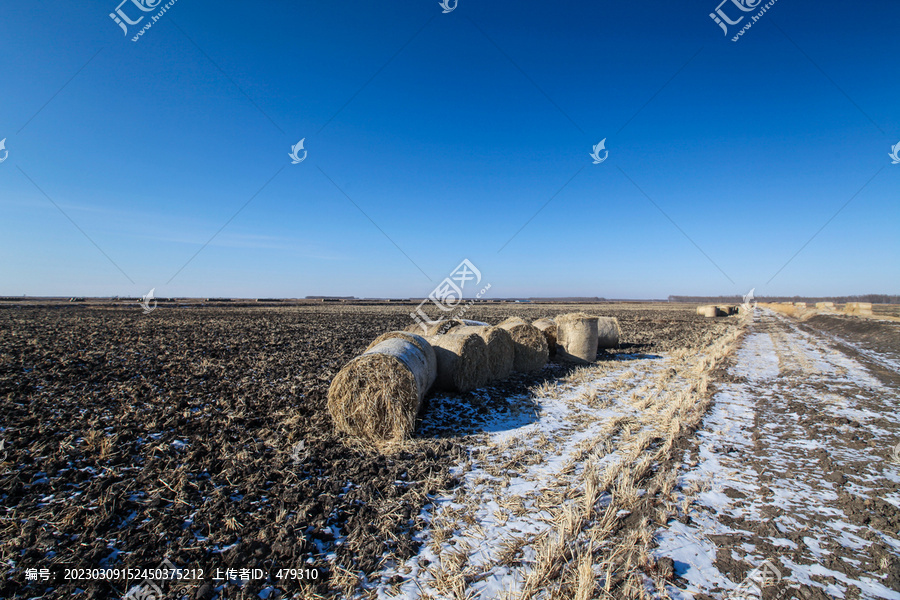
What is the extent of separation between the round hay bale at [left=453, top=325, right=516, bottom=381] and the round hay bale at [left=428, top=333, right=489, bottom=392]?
0.56 m

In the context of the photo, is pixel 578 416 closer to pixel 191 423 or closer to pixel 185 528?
pixel 185 528

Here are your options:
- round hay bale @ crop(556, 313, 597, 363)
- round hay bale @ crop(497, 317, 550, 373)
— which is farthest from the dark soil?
round hay bale @ crop(556, 313, 597, 363)

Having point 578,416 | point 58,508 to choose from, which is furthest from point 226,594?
point 578,416

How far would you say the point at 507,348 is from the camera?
1004 cm

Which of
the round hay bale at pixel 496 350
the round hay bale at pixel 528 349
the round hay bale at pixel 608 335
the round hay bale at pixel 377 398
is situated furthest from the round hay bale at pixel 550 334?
the round hay bale at pixel 377 398

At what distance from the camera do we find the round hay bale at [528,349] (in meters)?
11.0

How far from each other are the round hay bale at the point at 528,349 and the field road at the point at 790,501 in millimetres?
4226

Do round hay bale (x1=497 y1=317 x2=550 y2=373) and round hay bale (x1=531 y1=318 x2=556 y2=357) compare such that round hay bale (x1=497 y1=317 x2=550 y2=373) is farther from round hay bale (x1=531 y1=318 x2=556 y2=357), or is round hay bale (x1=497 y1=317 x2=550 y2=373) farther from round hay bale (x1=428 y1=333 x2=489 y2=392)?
round hay bale (x1=428 y1=333 x2=489 y2=392)

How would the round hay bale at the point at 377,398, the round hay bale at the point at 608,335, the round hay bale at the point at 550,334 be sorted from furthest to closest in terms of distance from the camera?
the round hay bale at the point at 608,335, the round hay bale at the point at 550,334, the round hay bale at the point at 377,398

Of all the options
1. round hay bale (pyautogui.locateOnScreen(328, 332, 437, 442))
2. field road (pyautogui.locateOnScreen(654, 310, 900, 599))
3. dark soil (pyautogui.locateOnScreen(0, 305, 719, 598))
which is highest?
round hay bale (pyautogui.locateOnScreen(328, 332, 437, 442))

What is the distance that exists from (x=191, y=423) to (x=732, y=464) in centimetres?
805

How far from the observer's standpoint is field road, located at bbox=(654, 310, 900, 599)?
3.02 m

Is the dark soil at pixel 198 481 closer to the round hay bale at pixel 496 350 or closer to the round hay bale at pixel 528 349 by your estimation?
the round hay bale at pixel 496 350

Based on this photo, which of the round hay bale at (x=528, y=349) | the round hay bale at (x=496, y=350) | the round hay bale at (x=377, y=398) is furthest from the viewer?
the round hay bale at (x=528, y=349)
